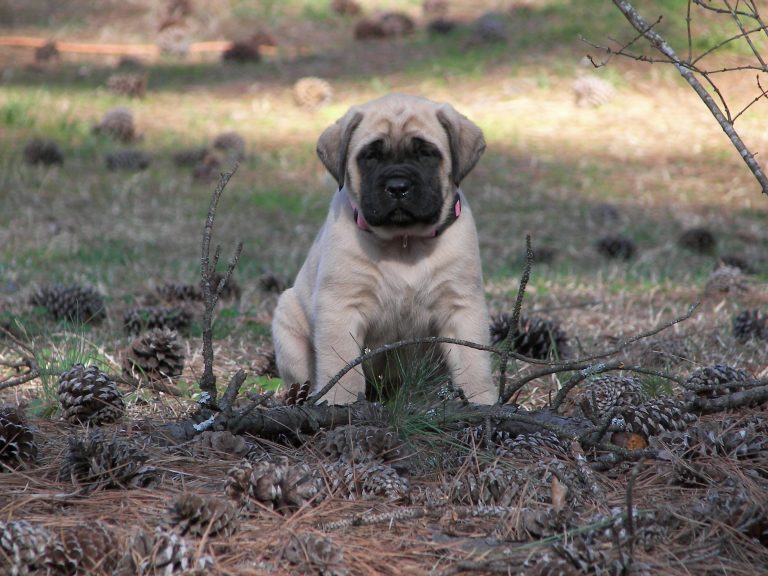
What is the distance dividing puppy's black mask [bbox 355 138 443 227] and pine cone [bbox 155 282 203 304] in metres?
1.83

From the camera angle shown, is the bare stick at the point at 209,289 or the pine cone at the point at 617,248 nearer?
the bare stick at the point at 209,289

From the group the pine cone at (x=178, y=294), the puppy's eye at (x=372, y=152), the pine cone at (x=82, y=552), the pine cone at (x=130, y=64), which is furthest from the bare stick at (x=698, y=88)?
the pine cone at (x=130, y=64)

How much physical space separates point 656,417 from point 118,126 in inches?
310

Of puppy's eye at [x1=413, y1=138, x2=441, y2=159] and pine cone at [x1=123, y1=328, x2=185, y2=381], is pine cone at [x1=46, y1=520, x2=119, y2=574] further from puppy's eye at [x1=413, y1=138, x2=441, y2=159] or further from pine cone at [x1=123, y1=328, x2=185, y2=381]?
puppy's eye at [x1=413, y1=138, x2=441, y2=159]

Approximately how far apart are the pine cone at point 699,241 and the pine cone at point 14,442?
5571 mm

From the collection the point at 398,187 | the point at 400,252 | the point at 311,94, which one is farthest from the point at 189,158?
the point at 398,187

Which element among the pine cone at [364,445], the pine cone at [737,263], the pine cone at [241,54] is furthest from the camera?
the pine cone at [241,54]

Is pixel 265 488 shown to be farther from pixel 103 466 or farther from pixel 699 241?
pixel 699 241

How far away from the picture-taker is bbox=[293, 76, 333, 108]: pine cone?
35.6ft

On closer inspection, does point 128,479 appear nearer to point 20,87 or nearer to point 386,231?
point 386,231

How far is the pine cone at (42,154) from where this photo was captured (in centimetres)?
855

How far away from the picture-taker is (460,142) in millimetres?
3582

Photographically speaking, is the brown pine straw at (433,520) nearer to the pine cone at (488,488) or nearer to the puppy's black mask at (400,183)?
the pine cone at (488,488)

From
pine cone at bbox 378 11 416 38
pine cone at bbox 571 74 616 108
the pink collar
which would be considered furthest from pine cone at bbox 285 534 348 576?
pine cone at bbox 378 11 416 38
